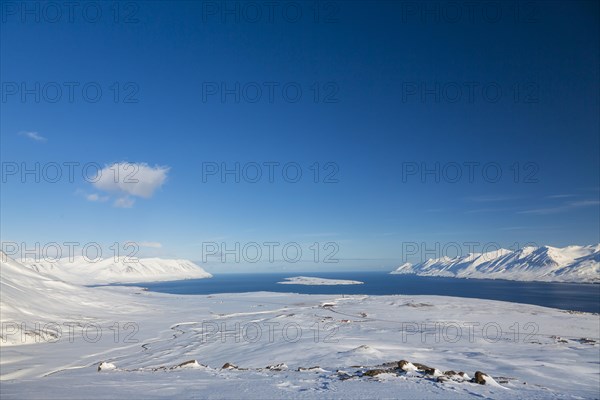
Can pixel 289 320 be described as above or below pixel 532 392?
below

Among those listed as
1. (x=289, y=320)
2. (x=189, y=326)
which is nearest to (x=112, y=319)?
(x=189, y=326)

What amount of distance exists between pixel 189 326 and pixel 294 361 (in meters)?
31.0

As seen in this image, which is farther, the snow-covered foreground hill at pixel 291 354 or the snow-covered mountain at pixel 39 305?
the snow-covered mountain at pixel 39 305

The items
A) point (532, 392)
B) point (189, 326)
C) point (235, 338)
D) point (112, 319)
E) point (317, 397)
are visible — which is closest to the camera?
point (317, 397)

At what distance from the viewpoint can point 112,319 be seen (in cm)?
6331

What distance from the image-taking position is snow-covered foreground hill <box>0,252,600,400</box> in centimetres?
1338

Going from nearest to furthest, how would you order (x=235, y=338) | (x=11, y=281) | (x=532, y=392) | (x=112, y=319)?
(x=532, y=392) < (x=235, y=338) < (x=112, y=319) < (x=11, y=281)

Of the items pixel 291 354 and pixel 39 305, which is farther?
pixel 39 305

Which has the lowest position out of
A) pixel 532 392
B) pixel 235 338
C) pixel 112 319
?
pixel 112 319

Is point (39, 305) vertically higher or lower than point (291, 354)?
lower

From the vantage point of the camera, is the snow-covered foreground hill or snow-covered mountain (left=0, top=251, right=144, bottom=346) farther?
snow-covered mountain (left=0, top=251, right=144, bottom=346)

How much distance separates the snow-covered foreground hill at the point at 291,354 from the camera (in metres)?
13.4

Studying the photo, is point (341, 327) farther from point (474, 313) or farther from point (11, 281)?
point (11, 281)

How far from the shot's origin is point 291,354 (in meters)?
29.1
